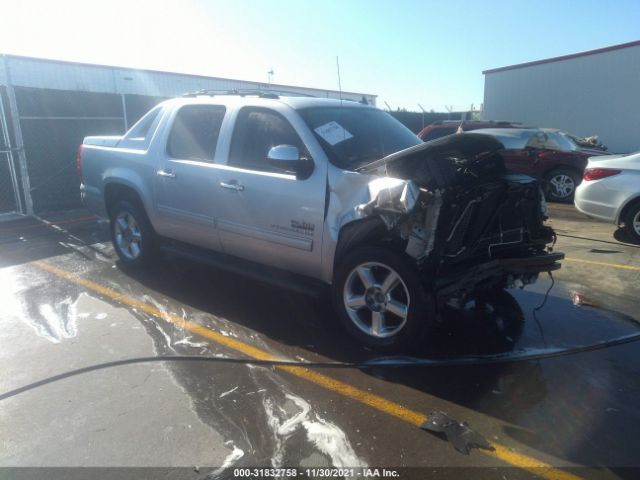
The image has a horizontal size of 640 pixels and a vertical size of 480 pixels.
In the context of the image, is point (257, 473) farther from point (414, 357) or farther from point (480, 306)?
point (480, 306)

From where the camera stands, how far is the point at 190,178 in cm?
512

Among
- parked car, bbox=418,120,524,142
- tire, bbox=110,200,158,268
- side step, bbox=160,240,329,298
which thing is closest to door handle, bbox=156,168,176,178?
tire, bbox=110,200,158,268

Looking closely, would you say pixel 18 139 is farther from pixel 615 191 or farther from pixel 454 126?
pixel 454 126

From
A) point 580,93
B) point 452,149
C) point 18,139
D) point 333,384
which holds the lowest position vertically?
point 333,384

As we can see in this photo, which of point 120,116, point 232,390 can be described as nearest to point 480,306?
point 232,390

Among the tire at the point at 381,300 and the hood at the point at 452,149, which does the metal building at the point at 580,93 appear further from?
the tire at the point at 381,300

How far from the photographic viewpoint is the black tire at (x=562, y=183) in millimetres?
11367

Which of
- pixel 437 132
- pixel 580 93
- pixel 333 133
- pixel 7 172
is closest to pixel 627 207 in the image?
pixel 333 133

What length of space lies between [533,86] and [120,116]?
18230 mm

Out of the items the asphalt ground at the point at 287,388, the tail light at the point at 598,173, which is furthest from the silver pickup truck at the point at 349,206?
the tail light at the point at 598,173

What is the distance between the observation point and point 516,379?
11.7 feet

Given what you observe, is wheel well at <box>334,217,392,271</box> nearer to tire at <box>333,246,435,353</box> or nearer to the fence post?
tire at <box>333,246,435,353</box>

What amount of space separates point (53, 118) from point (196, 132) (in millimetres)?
7394

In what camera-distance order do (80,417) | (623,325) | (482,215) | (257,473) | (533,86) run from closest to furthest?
(257,473) → (80,417) → (482,215) → (623,325) → (533,86)
